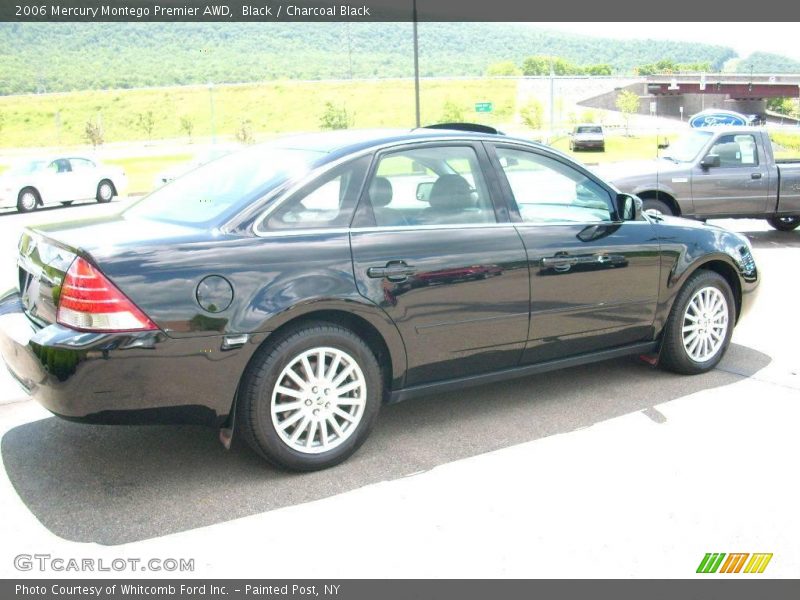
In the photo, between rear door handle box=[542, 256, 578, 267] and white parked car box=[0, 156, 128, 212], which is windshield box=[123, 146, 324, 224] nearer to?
rear door handle box=[542, 256, 578, 267]

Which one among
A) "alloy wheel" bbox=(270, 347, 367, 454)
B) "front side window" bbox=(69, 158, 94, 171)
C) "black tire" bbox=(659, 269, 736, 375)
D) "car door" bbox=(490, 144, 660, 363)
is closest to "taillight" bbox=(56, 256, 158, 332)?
"alloy wheel" bbox=(270, 347, 367, 454)

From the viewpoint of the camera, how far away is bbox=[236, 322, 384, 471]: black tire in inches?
152

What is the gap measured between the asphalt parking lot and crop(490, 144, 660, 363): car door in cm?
46

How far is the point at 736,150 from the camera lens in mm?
12078

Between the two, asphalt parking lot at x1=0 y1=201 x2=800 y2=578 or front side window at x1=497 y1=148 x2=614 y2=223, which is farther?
front side window at x1=497 y1=148 x2=614 y2=223

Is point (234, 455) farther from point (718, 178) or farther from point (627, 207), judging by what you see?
point (718, 178)

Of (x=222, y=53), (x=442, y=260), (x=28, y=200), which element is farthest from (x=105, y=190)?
(x=222, y=53)

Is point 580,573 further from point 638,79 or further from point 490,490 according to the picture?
point 638,79

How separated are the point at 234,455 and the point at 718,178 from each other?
9553mm

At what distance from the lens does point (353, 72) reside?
14925cm

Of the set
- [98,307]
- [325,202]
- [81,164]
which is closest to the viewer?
[98,307]

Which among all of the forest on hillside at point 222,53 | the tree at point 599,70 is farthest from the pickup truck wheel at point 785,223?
the tree at point 599,70
